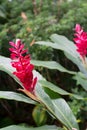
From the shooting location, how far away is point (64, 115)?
1597 millimetres

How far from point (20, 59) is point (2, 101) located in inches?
54.4

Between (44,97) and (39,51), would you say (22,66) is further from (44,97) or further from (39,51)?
(39,51)

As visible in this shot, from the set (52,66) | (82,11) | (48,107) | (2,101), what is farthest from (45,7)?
(48,107)

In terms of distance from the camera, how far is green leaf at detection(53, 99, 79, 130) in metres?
1.57

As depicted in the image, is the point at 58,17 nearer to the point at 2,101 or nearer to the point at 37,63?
the point at 2,101

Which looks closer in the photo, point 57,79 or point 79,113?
point 79,113

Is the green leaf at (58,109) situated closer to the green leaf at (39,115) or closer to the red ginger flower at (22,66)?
the red ginger flower at (22,66)

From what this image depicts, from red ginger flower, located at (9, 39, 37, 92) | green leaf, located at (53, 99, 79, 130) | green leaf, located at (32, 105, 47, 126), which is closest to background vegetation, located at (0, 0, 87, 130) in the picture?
green leaf, located at (32, 105, 47, 126)

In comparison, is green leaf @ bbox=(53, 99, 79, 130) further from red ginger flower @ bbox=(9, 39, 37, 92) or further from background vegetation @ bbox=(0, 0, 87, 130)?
background vegetation @ bbox=(0, 0, 87, 130)

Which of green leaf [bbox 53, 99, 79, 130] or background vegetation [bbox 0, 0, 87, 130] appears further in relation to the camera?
background vegetation [bbox 0, 0, 87, 130]

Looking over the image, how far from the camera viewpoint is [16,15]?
10.3 ft

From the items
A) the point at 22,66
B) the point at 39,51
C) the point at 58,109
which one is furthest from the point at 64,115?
the point at 39,51

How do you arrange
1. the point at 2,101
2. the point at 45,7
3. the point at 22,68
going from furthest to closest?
the point at 45,7 < the point at 2,101 < the point at 22,68

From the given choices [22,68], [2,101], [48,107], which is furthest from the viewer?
[2,101]
